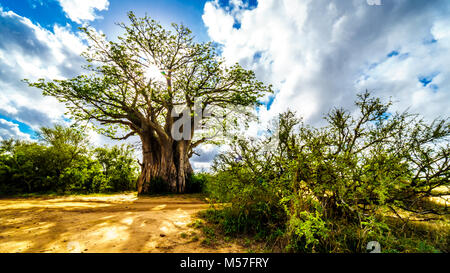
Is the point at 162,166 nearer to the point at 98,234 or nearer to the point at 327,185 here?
the point at 98,234

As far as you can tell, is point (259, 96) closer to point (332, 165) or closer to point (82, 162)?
point (332, 165)

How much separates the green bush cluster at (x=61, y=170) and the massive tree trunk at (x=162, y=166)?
2546mm

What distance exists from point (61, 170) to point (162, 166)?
19.9 ft

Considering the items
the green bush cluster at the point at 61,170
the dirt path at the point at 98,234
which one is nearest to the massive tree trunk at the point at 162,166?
the green bush cluster at the point at 61,170

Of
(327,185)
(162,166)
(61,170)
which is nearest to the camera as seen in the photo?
(327,185)

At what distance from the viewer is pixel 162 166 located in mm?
11828

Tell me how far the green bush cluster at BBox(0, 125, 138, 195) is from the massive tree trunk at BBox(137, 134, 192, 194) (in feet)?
8.35

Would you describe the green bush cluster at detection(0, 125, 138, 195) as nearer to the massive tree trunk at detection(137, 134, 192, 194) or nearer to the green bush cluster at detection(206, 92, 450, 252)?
the massive tree trunk at detection(137, 134, 192, 194)

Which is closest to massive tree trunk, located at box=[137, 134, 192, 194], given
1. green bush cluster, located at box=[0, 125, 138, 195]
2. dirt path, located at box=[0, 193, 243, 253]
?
green bush cluster, located at box=[0, 125, 138, 195]

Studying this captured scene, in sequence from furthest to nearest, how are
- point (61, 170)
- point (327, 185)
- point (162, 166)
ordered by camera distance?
point (162, 166), point (61, 170), point (327, 185)

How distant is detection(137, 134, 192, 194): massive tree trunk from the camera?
37.3 feet

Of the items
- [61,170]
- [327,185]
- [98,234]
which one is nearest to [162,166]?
[61,170]

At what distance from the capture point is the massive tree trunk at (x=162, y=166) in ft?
37.3
